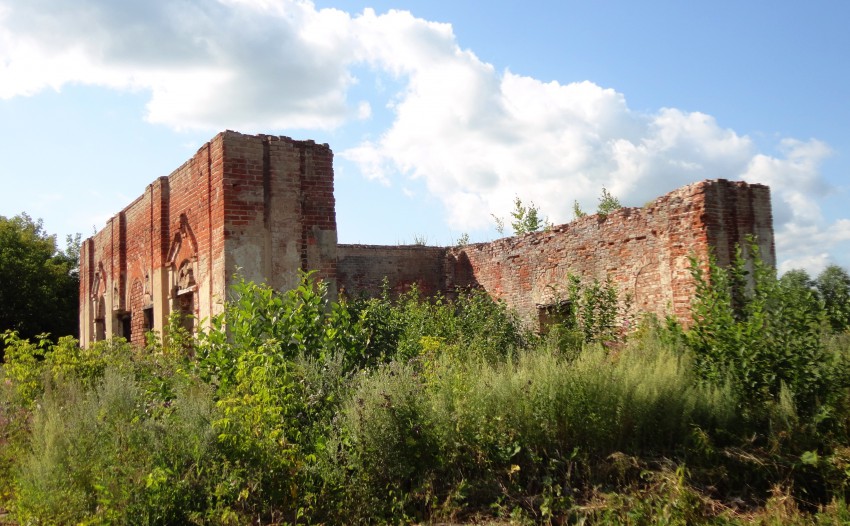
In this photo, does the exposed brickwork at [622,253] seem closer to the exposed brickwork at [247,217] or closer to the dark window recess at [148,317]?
the exposed brickwork at [247,217]

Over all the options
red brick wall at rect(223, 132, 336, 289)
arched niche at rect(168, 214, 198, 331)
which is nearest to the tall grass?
red brick wall at rect(223, 132, 336, 289)

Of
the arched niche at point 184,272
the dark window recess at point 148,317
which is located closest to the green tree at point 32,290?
the dark window recess at point 148,317

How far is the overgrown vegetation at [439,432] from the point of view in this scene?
16.5ft

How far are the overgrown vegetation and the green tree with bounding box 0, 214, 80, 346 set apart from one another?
70.4 feet

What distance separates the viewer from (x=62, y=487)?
501 centimetres

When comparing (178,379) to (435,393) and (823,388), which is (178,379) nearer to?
(435,393)

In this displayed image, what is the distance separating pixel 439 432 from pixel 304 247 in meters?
4.50

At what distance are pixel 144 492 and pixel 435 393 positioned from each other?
8.02 ft

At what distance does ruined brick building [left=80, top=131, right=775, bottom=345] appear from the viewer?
30.0 feet

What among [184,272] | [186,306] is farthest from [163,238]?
[186,306]

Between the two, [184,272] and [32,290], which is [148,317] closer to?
[184,272]

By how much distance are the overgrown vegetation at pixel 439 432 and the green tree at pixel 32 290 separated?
70.4ft

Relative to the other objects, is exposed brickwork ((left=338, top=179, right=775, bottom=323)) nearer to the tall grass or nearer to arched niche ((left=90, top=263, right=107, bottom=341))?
the tall grass

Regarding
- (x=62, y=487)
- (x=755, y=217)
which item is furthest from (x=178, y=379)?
(x=755, y=217)
